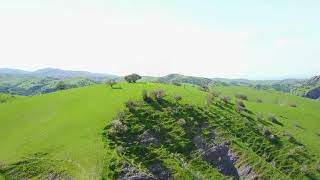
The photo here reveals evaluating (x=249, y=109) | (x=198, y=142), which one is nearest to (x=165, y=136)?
(x=198, y=142)

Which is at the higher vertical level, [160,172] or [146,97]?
[146,97]

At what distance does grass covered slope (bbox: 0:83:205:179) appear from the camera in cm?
6331

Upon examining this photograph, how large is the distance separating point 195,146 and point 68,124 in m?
26.7

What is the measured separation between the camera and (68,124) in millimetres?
78375

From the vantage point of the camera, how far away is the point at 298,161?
83.3 meters

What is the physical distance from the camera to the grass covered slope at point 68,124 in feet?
208

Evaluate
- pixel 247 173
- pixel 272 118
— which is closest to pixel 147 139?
pixel 247 173

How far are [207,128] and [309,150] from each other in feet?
87.7

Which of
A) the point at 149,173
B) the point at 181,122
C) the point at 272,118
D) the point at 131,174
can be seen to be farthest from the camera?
the point at 272,118

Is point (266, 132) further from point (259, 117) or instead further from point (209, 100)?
point (209, 100)

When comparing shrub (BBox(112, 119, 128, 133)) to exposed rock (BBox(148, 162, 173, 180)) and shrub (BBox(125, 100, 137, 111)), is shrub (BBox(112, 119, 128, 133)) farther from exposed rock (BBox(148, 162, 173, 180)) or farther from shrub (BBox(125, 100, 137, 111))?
exposed rock (BBox(148, 162, 173, 180))

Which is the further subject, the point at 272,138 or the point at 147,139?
the point at 272,138

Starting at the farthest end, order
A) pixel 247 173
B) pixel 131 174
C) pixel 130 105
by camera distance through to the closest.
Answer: pixel 130 105 → pixel 247 173 → pixel 131 174

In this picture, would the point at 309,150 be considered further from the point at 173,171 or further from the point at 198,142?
the point at 173,171
